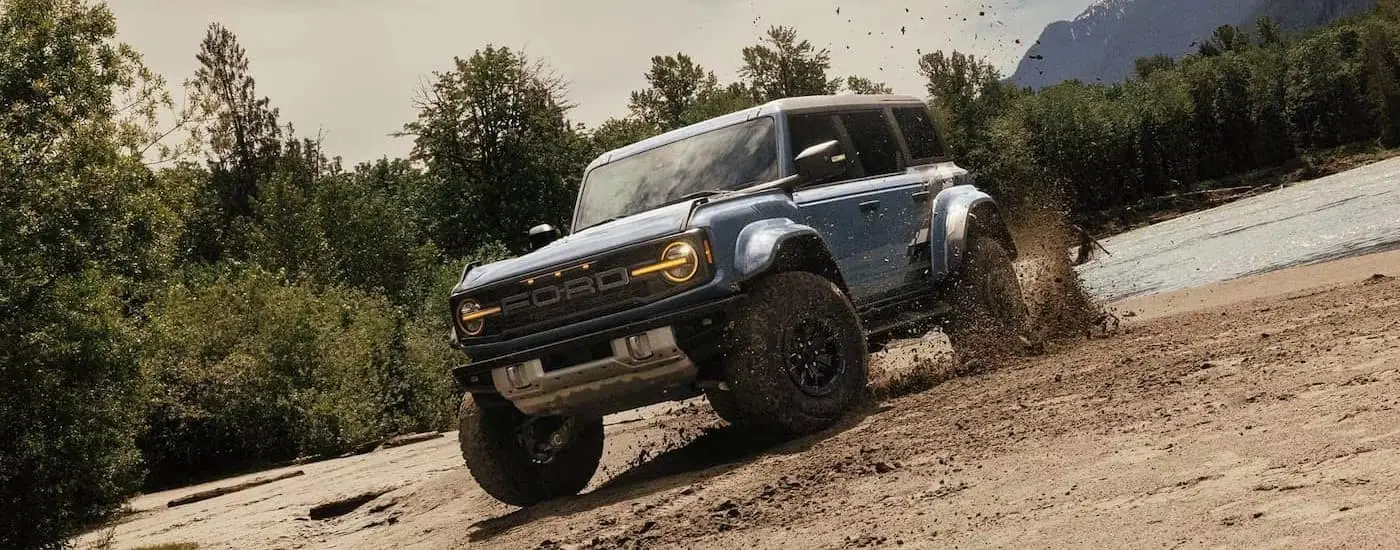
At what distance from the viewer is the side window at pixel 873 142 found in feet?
29.1

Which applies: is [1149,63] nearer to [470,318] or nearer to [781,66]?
[781,66]

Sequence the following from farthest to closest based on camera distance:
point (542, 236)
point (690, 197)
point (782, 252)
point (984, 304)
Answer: point (984, 304) → point (542, 236) → point (690, 197) → point (782, 252)

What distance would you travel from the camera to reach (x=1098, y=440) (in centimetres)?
618

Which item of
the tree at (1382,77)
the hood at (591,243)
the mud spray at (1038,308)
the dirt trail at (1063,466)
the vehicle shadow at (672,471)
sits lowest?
the dirt trail at (1063,466)

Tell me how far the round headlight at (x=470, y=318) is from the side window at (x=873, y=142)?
2.80 meters

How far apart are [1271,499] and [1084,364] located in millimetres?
4216

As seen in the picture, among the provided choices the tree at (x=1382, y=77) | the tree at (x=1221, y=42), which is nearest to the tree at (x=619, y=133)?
the tree at (x=1382, y=77)

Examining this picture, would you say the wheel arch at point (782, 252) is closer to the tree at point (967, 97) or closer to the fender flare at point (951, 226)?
the fender flare at point (951, 226)

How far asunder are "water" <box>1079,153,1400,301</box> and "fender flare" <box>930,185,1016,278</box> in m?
12.2

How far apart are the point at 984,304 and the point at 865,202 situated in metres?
1.57

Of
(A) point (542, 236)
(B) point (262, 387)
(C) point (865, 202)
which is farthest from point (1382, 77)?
(A) point (542, 236)

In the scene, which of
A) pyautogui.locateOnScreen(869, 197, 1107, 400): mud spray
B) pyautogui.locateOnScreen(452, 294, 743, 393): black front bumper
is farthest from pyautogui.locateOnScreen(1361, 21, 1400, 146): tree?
pyautogui.locateOnScreen(452, 294, 743, 393): black front bumper

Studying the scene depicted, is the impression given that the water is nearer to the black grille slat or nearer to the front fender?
the front fender

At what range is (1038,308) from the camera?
35.6 ft
